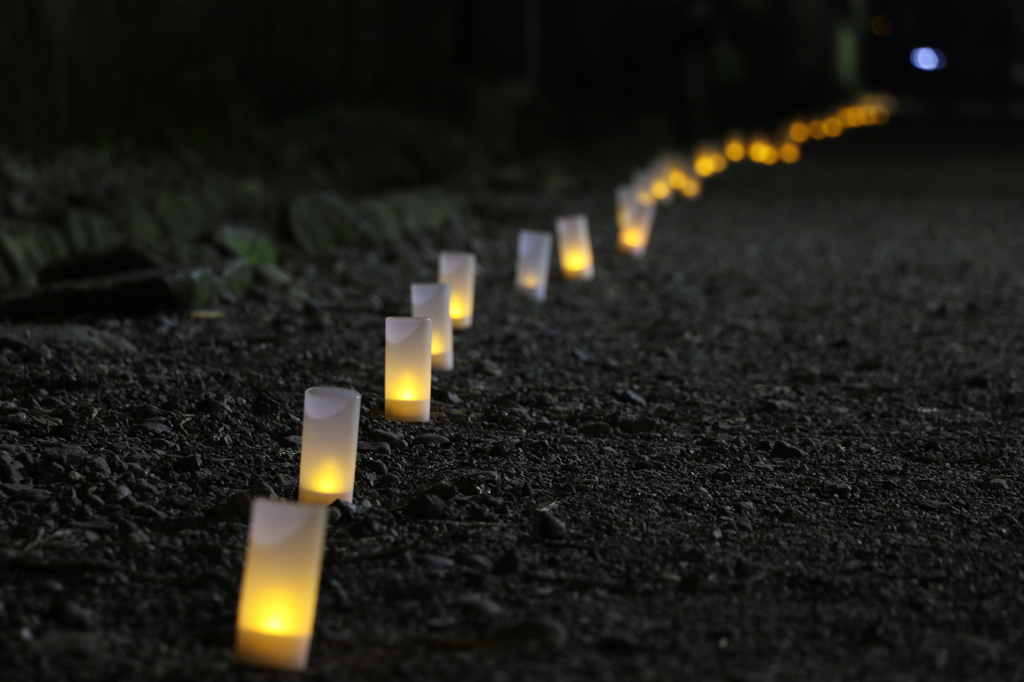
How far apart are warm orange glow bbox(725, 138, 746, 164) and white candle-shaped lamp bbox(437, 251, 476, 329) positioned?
13.1 m

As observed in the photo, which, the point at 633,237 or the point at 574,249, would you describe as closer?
the point at 574,249

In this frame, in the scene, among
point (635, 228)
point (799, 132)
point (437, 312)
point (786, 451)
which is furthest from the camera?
point (799, 132)

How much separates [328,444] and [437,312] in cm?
171

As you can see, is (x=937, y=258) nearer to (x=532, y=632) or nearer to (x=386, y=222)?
(x=386, y=222)

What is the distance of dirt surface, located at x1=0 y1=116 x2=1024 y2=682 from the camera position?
8.27ft

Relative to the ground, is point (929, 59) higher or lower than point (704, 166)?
higher

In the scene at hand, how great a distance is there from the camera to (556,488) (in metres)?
3.55

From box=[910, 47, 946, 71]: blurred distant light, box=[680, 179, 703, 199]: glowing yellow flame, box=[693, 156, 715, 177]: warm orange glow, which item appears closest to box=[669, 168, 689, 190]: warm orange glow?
box=[680, 179, 703, 199]: glowing yellow flame

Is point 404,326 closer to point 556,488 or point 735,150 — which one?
point 556,488

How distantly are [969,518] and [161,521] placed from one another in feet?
7.70

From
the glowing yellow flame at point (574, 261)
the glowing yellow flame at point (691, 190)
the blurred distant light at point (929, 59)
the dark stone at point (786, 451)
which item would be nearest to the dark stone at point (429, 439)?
the dark stone at point (786, 451)

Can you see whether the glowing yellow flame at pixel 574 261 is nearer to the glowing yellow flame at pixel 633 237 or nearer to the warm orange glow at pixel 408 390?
the glowing yellow flame at pixel 633 237

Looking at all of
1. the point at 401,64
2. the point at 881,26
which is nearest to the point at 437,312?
the point at 401,64

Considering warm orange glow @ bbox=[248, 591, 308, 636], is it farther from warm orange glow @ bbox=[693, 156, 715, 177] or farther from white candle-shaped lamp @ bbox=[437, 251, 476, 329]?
warm orange glow @ bbox=[693, 156, 715, 177]
